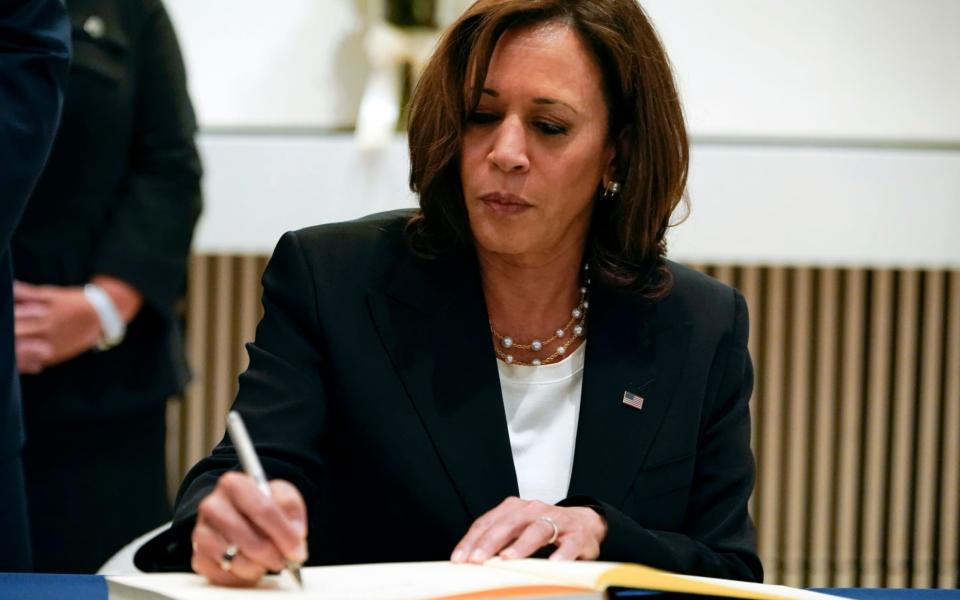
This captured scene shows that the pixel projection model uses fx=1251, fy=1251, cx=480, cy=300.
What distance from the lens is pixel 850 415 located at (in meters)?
3.96

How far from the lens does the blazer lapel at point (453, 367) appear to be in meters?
1.64

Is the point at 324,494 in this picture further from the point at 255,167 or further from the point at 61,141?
the point at 255,167

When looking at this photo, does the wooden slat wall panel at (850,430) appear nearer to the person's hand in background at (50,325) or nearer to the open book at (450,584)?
the person's hand in background at (50,325)

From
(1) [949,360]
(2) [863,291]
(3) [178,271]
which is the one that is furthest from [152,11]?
(1) [949,360]

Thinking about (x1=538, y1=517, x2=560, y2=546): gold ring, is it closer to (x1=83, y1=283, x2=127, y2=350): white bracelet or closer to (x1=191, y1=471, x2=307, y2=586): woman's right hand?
(x1=191, y1=471, x2=307, y2=586): woman's right hand

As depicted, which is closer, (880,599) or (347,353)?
(880,599)

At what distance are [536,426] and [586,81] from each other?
49 centimetres

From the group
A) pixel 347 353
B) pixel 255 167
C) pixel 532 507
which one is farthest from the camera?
pixel 255 167

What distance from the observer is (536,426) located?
5.83ft

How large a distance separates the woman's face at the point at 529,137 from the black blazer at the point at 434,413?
133 mm

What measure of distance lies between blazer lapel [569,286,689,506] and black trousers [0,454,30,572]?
82 centimetres

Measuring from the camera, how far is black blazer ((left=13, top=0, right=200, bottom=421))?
248 cm

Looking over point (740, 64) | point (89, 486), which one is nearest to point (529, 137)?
point (89, 486)

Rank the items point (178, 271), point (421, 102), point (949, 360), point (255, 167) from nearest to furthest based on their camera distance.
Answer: point (421, 102) → point (178, 271) → point (255, 167) → point (949, 360)
